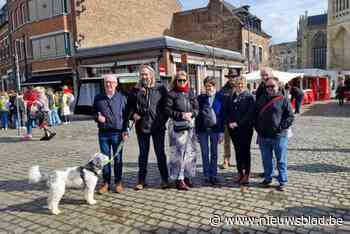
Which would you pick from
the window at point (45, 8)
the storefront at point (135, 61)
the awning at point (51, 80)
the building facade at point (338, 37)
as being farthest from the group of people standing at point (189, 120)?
the building facade at point (338, 37)

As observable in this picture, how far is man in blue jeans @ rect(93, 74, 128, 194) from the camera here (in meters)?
4.67

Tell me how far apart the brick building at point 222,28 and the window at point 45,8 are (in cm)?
1385

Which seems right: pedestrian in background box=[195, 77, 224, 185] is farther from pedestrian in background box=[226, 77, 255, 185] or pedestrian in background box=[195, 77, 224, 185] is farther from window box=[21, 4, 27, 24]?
window box=[21, 4, 27, 24]

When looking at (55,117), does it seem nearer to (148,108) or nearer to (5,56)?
(148,108)

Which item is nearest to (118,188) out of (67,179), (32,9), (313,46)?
(67,179)

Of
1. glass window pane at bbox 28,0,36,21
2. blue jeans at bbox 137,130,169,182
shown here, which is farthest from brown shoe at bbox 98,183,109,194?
glass window pane at bbox 28,0,36,21

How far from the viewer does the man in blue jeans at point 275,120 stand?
15.0 ft

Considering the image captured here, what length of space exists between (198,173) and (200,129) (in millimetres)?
1185

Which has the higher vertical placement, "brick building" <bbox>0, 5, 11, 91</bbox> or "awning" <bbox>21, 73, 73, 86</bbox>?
"brick building" <bbox>0, 5, 11, 91</bbox>

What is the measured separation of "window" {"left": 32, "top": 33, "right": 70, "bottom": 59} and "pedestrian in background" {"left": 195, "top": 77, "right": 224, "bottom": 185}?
21.5 m

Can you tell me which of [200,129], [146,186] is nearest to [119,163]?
[146,186]

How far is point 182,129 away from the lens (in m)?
4.71

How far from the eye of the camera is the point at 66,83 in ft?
76.9

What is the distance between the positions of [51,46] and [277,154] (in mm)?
24219
